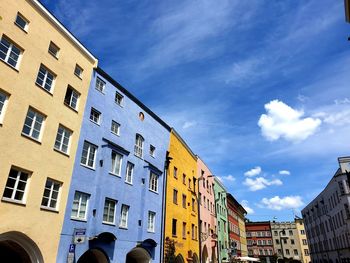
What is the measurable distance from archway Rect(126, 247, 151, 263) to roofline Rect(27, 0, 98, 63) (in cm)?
1614

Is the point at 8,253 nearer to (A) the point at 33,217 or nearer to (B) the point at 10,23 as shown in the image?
(A) the point at 33,217

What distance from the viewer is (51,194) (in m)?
16.9

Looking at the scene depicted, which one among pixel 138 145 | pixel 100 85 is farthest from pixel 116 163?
pixel 100 85

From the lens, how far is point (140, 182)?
2555 cm

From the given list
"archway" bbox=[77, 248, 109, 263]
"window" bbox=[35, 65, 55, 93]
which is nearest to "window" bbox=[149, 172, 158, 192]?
"archway" bbox=[77, 248, 109, 263]

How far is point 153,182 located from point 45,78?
1423 cm

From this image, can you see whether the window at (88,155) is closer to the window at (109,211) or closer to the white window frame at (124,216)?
the window at (109,211)

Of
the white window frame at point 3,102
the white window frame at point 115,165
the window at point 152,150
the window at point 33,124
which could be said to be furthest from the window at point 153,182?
the white window frame at point 3,102

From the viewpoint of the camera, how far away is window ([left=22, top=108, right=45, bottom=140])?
16.1 meters

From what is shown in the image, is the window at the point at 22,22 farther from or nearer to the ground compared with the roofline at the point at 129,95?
nearer to the ground

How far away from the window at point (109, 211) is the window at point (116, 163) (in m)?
2.25

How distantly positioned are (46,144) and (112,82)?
9.38 m

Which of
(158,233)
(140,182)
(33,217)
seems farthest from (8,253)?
(158,233)

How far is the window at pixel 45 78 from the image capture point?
17.6 meters
